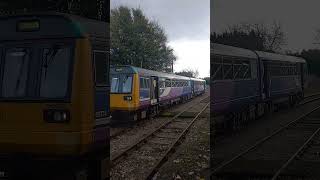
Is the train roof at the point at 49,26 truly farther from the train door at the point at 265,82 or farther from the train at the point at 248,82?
the train door at the point at 265,82

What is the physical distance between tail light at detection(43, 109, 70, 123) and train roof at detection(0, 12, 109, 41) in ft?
2.79

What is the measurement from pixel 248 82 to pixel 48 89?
3855 mm

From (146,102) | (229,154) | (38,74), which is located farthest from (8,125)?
(229,154)

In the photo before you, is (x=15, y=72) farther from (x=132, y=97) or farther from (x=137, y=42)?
(x=132, y=97)

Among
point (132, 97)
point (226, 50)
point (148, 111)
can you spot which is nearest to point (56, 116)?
point (226, 50)

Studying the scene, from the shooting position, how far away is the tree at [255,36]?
185 inches

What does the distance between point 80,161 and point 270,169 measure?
2522mm

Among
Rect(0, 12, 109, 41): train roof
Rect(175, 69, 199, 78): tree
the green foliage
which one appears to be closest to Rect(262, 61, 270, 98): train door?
the green foliage

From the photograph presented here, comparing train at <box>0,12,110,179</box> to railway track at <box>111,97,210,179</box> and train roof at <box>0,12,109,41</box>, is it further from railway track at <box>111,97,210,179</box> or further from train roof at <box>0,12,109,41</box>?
railway track at <box>111,97,210,179</box>

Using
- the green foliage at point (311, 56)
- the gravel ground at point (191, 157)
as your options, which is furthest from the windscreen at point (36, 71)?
the green foliage at point (311, 56)

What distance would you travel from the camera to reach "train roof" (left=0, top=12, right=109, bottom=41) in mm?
4852

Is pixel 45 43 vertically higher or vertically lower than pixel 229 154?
higher

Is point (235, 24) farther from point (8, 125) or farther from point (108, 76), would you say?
point (8, 125)

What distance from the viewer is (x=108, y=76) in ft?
16.8
